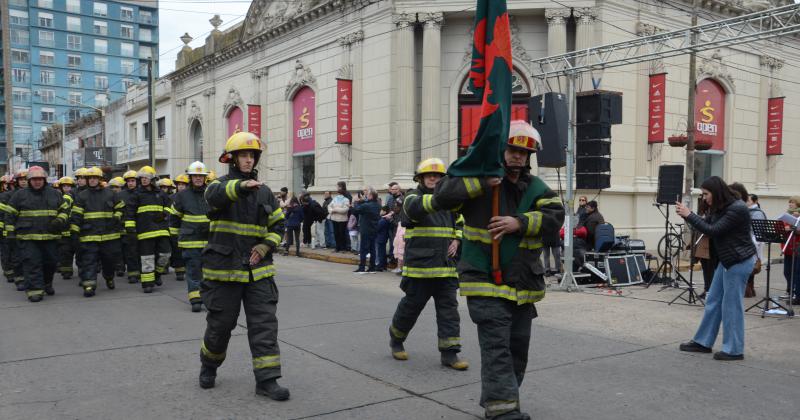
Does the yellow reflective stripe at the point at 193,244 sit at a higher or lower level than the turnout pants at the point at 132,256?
higher

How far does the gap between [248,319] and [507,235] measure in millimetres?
2154

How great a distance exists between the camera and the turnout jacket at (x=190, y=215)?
30.3 feet

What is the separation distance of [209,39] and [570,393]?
28740 mm

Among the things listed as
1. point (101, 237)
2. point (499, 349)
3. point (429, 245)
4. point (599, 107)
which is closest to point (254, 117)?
point (101, 237)

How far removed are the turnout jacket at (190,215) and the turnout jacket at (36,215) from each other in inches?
82.4

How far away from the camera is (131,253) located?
11.7m

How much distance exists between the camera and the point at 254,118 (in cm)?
Result: 2594

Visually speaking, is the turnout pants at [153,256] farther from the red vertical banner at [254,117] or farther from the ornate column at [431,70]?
the red vertical banner at [254,117]

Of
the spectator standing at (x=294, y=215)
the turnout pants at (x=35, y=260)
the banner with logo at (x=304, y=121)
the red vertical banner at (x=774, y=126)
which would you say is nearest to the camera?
Answer: the turnout pants at (x=35, y=260)

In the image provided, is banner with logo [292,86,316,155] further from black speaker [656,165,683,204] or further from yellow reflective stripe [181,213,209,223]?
black speaker [656,165,683,204]

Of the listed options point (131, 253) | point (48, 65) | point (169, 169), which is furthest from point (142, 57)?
point (131, 253)

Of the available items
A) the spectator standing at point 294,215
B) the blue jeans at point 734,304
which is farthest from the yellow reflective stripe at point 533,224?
the spectator standing at point 294,215

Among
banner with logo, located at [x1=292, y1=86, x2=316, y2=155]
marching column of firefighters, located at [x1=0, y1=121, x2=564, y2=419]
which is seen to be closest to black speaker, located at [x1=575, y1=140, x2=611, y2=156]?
marching column of firefighters, located at [x1=0, y1=121, x2=564, y2=419]

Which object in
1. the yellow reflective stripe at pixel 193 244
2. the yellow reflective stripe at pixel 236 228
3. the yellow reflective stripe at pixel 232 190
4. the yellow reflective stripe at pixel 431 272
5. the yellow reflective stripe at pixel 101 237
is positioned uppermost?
the yellow reflective stripe at pixel 232 190
